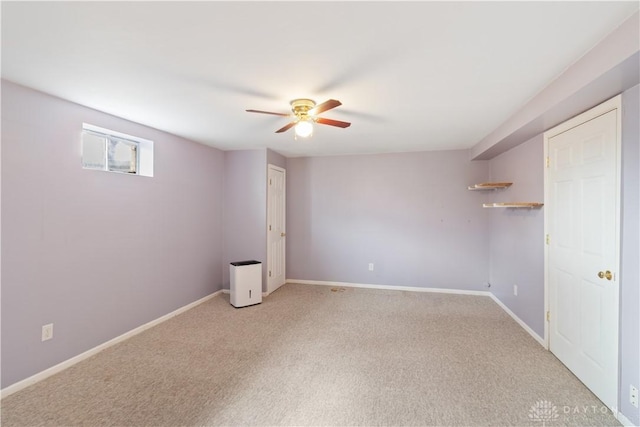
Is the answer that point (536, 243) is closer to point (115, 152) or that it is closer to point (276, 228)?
point (276, 228)

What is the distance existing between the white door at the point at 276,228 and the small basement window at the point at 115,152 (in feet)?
5.80

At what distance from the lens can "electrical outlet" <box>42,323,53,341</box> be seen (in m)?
2.29

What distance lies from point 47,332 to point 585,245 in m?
4.41

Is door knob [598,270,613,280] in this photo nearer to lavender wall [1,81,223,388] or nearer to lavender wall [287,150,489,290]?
lavender wall [287,150,489,290]

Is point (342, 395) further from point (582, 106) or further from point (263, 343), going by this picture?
point (582, 106)

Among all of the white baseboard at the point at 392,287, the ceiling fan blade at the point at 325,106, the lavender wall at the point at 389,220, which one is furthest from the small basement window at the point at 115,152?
the white baseboard at the point at 392,287

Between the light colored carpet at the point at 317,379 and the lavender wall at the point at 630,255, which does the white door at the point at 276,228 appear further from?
Result: the lavender wall at the point at 630,255

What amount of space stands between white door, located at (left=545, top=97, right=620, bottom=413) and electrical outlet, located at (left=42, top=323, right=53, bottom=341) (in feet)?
13.9

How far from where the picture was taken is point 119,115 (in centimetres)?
284

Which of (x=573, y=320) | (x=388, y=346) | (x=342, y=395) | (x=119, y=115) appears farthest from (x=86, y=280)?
(x=573, y=320)

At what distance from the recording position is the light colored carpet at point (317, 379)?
6.15 feet

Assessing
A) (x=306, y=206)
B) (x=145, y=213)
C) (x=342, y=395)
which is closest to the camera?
(x=342, y=395)

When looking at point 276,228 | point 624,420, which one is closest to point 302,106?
point 276,228

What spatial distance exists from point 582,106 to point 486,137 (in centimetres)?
165
